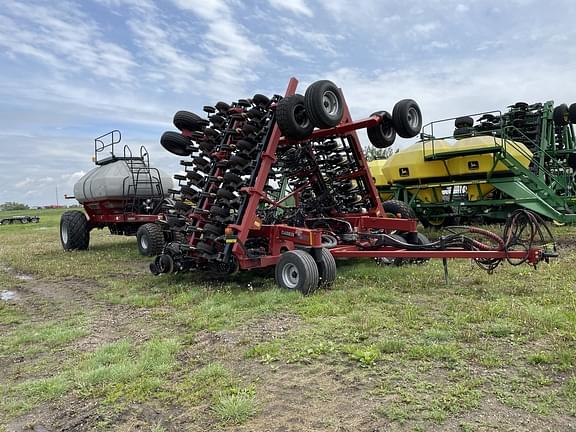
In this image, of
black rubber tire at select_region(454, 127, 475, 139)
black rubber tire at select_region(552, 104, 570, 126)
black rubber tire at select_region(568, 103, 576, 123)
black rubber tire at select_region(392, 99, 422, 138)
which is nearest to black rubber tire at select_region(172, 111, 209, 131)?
black rubber tire at select_region(392, 99, 422, 138)

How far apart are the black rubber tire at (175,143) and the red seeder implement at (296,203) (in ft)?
0.07

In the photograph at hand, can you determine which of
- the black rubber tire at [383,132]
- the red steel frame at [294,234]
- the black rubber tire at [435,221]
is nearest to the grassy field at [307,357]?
the red steel frame at [294,234]

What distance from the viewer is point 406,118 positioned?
7.88 m

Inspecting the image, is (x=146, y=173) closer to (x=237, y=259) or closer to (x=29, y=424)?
(x=237, y=259)

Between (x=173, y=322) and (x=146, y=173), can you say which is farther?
(x=146, y=173)

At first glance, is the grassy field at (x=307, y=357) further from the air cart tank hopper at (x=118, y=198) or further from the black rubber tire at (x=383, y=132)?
the air cart tank hopper at (x=118, y=198)

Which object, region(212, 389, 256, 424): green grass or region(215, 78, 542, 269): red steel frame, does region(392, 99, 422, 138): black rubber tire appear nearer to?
region(215, 78, 542, 269): red steel frame

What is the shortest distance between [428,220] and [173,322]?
9679 mm

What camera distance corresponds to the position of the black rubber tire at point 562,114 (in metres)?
13.8

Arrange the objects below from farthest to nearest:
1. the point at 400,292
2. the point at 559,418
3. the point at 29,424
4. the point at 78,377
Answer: the point at 400,292, the point at 78,377, the point at 29,424, the point at 559,418

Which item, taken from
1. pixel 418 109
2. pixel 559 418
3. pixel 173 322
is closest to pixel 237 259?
pixel 173 322

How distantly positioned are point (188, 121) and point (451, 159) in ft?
20.9

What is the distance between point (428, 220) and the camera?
1349cm

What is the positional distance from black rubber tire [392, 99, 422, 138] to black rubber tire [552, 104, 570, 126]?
7942mm
